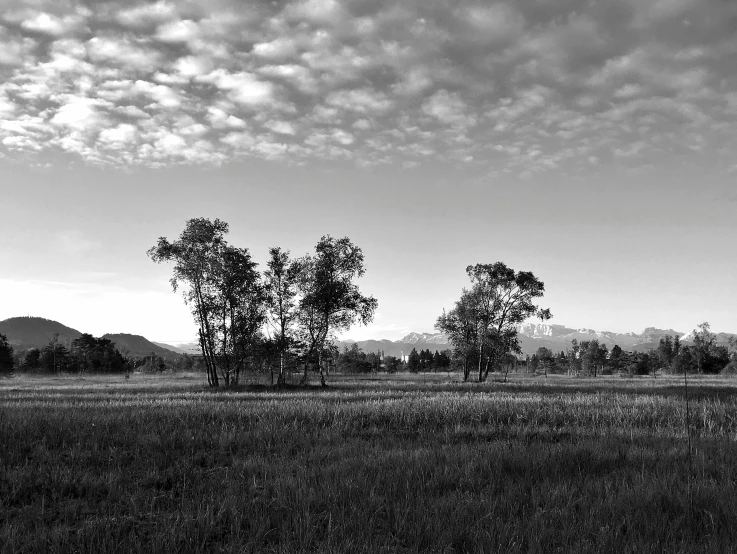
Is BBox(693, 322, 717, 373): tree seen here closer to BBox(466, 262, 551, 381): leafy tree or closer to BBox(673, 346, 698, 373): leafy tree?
BBox(673, 346, 698, 373): leafy tree

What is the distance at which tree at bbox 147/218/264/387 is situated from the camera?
3725cm

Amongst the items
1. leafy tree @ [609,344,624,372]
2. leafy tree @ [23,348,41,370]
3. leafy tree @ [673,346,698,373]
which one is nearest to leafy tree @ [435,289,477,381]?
leafy tree @ [673,346,698,373]

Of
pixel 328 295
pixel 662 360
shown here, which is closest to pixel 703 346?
pixel 662 360

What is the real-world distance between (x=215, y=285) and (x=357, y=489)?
34.0m

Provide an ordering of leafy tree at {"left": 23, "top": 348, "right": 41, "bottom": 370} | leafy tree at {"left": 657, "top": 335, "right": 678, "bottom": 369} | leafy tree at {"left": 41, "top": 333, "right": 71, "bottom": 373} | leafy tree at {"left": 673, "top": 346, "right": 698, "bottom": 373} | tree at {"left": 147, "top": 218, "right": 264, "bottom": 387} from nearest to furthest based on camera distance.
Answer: tree at {"left": 147, "top": 218, "right": 264, "bottom": 387} < leafy tree at {"left": 41, "top": 333, "right": 71, "bottom": 373} < leafy tree at {"left": 23, "top": 348, "right": 41, "bottom": 370} < leafy tree at {"left": 673, "top": 346, "right": 698, "bottom": 373} < leafy tree at {"left": 657, "top": 335, "right": 678, "bottom": 369}

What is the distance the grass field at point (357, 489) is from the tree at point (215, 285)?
25516 millimetres

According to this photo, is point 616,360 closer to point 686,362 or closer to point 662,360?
point 662,360

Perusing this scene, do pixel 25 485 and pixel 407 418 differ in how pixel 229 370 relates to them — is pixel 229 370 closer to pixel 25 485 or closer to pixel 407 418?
pixel 407 418

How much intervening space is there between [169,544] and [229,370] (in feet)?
119

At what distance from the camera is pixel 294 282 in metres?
40.8

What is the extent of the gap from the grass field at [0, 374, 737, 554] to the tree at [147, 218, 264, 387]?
2552 cm

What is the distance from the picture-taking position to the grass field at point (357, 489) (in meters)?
4.68

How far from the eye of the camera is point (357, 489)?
20.4ft

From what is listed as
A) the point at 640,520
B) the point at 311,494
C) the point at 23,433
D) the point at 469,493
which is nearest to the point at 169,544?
the point at 311,494
